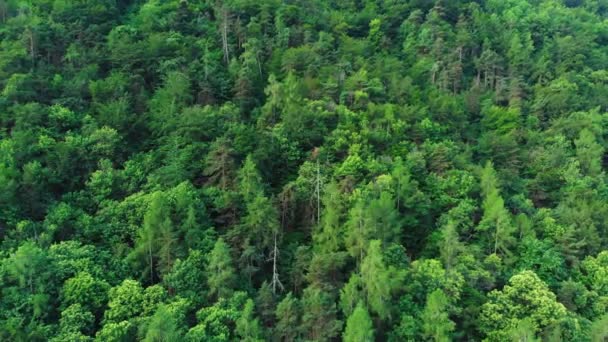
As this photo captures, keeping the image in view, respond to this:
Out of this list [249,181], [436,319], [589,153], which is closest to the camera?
[436,319]

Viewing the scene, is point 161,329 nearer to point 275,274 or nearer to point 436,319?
point 275,274

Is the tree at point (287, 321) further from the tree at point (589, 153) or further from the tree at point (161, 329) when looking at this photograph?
the tree at point (589, 153)

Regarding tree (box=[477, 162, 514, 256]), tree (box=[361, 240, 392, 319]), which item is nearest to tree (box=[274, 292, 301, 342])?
tree (box=[361, 240, 392, 319])

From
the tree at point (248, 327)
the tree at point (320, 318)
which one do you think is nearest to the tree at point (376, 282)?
the tree at point (320, 318)

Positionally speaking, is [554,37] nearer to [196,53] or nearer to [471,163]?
[471,163]

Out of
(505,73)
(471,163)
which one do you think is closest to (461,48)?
(505,73)

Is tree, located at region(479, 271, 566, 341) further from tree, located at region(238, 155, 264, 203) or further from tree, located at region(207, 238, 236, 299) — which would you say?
tree, located at region(238, 155, 264, 203)

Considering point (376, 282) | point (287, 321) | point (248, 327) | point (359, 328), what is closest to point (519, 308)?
point (376, 282)
